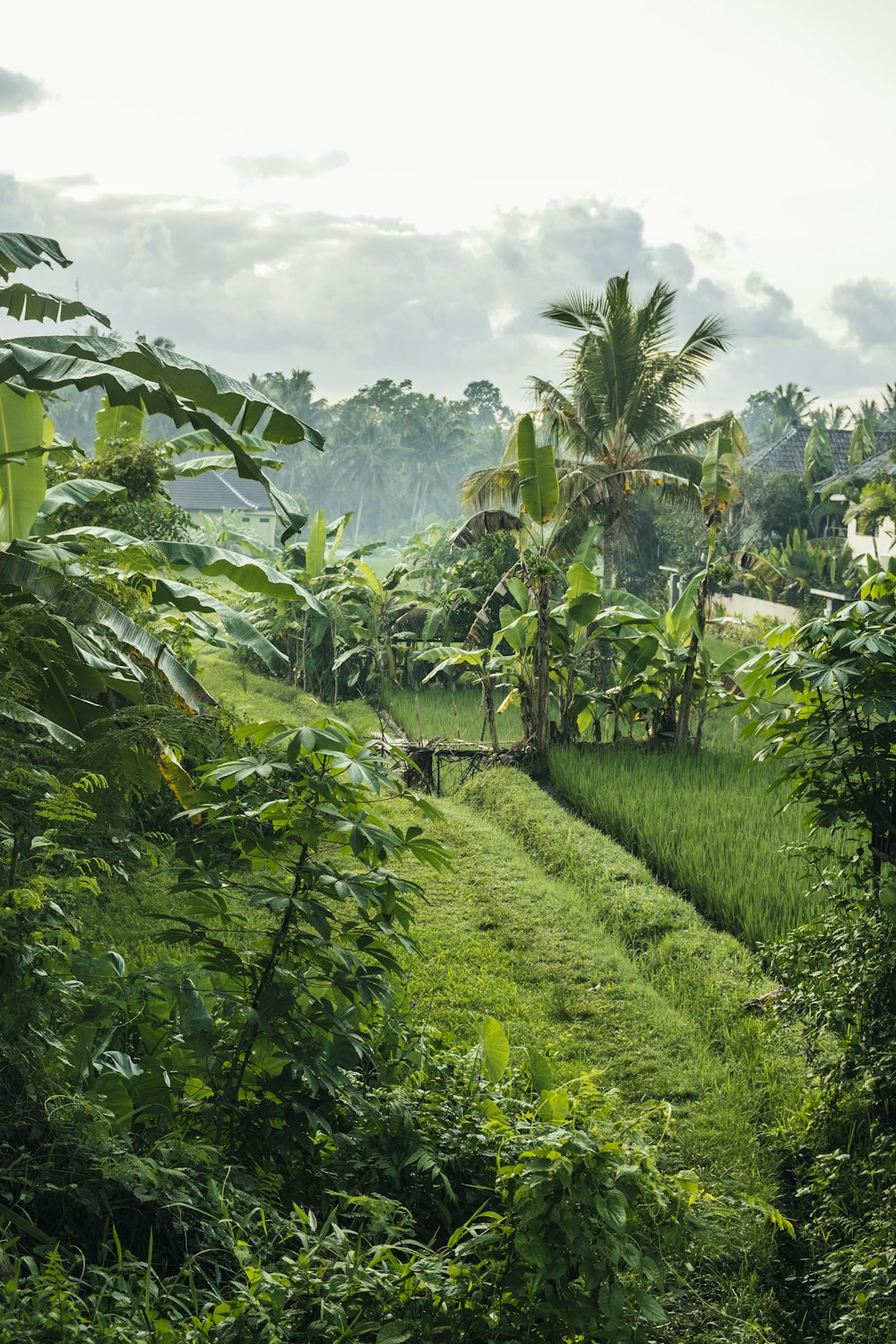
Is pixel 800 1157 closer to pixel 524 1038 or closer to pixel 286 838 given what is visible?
pixel 524 1038

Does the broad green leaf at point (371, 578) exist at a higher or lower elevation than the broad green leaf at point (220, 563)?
higher

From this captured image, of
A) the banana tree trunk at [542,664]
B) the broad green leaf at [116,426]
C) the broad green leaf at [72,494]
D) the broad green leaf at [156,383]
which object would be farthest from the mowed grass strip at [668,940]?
the broad green leaf at [116,426]

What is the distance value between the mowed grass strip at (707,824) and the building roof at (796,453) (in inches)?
1046

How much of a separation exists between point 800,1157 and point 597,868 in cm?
326

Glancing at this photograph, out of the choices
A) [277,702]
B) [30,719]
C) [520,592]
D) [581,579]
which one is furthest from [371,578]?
[30,719]

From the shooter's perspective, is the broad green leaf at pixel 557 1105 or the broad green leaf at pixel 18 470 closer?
the broad green leaf at pixel 557 1105

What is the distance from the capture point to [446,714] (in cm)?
1322

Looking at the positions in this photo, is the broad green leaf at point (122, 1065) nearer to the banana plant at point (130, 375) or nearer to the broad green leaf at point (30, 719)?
the broad green leaf at point (30, 719)

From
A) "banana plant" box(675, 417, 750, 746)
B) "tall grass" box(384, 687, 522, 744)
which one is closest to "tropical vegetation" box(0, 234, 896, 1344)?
"banana plant" box(675, 417, 750, 746)

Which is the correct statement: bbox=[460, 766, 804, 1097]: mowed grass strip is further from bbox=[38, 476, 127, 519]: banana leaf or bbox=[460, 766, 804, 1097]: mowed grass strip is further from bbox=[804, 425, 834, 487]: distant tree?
bbox=[804, 425, 834, 487]: distant tree

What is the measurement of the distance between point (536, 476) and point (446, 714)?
166 inches

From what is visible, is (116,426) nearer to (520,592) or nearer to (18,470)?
(18,470)

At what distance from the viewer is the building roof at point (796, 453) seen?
3459cm

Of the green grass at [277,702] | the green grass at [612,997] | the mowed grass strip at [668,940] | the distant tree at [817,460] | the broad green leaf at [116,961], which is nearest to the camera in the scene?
the broad green leaf at [116,961]
